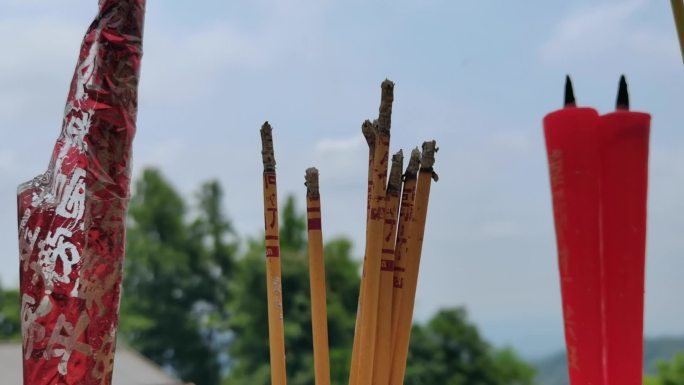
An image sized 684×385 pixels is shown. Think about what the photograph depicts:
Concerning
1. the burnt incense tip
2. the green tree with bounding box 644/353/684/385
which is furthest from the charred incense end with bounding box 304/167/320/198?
the green tree with bounding box 644/353/684/385

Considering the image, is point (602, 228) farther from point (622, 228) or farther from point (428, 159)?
point (428, 159)

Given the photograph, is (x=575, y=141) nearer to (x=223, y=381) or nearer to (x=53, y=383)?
(x=53, y=383)

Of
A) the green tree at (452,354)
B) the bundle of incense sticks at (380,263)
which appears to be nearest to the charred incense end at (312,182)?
the bundle of incense sticks at (380,263)

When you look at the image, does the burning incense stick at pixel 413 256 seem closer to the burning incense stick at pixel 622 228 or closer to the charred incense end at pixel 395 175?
the charred incense end at pixel 395 175

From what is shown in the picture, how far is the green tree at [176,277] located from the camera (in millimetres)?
12469

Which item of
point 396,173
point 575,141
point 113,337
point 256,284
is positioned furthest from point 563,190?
point 256,284

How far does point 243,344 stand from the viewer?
12.3 m

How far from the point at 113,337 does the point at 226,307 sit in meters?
12.1

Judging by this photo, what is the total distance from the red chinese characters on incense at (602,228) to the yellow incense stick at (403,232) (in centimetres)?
13

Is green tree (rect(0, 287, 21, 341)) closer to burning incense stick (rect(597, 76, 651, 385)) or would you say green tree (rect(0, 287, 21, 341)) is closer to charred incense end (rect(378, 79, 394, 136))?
charred incense end (rect(378, 79, 394, 136))

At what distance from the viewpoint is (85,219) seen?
665 millimetres

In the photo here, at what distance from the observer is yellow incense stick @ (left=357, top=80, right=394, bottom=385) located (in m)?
0.68

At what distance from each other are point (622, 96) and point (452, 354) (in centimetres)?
1191

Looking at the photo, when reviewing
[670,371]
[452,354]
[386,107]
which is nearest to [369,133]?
[386,107]
